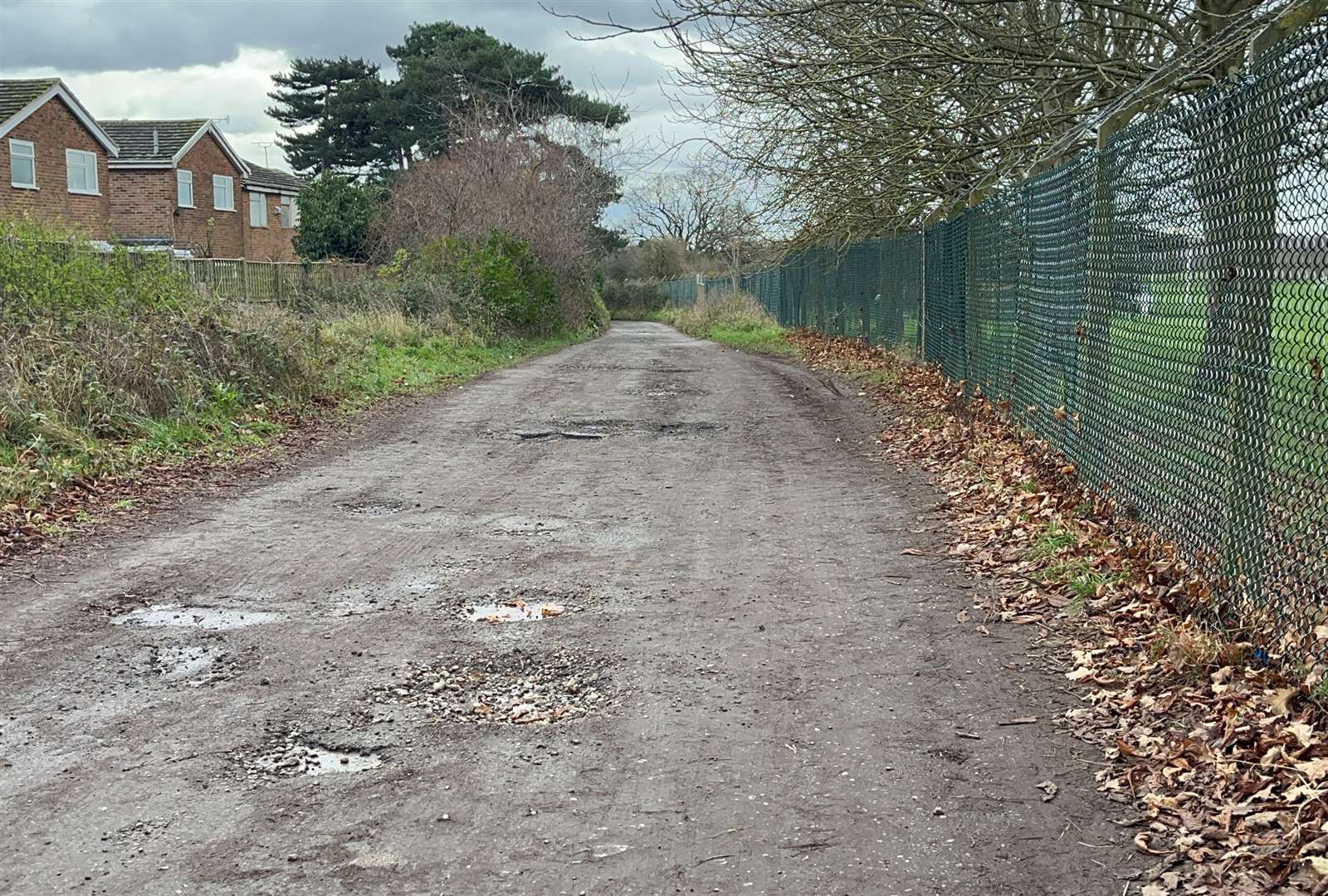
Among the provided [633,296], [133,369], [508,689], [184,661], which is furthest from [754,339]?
[633,296]

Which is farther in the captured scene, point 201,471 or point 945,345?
point 945,345

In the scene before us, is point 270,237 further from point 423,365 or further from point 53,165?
point 423,365

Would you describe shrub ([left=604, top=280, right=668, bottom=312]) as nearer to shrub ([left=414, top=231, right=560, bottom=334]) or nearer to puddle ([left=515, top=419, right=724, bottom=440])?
shrub ([left=414, top=231, right=560, bottom=334])

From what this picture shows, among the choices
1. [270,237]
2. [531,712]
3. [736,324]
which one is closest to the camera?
[531,712]

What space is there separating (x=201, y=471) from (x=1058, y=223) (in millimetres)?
6938

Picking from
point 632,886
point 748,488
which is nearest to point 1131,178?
point 748,488

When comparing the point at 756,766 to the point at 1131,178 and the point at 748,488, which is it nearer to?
the point at 1131,178

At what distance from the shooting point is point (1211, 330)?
17.2 feet

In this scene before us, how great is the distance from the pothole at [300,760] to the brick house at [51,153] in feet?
102

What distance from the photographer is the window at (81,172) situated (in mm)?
35750

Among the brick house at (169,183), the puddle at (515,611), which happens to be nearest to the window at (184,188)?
the brick house at (169,183)

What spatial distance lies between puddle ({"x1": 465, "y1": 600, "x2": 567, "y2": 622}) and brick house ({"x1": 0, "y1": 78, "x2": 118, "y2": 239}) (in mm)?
29760

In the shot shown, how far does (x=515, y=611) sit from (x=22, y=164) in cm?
3346

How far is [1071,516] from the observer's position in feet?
23.5
